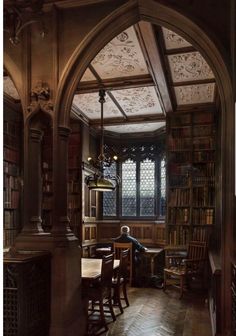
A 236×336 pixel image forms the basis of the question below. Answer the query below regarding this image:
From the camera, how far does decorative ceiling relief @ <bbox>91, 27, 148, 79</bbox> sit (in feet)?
14.4

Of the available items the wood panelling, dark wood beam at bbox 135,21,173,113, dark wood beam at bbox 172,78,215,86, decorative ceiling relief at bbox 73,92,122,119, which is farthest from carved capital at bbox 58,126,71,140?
the wood panelling

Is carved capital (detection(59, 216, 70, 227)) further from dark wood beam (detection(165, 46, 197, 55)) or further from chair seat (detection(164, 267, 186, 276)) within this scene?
A: chair seat (detection(164, 267, 186, 276))

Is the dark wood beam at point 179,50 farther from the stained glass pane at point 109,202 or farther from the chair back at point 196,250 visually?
the stained glass pane at point 109,202

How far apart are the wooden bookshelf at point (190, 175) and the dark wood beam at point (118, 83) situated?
1772mm

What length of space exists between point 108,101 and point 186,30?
3.48 m

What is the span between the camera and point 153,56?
184 inches

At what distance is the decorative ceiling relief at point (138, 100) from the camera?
6.35 m

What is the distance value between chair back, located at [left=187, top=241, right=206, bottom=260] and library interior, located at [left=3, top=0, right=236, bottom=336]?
1.5 inches

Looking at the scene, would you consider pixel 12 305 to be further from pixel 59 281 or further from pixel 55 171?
pixel 55 171

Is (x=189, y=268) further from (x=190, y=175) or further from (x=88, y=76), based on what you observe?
(x=88, y=76)

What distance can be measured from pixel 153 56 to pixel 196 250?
3.72 m

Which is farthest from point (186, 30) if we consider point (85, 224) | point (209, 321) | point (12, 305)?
point (85, 224)

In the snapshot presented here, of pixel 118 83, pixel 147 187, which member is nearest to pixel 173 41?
pixel 118 83

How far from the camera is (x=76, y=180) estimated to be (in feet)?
25.8
